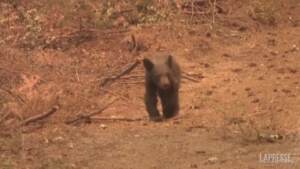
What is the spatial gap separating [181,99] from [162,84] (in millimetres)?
1270

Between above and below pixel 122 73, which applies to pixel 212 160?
above

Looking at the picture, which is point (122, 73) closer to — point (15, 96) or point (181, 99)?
point (181, 99)

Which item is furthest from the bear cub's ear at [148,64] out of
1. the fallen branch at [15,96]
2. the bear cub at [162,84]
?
the fallen branch at [15,96]

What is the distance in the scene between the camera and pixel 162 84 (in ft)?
30.0

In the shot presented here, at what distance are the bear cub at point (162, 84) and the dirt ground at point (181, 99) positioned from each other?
168mm

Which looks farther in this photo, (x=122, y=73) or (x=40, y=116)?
(x=122, y=73)

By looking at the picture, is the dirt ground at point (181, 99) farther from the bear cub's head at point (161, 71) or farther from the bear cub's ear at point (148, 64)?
the bear cub's ear at point (148, 64)

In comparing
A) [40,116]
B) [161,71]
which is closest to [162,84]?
[161,71]

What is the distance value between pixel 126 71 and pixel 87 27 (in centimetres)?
224

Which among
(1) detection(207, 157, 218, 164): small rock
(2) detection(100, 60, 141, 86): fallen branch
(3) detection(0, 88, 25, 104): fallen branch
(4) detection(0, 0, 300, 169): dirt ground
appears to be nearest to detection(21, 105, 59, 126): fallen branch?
(4) detection(0, 0, 300, 169): dirt ground

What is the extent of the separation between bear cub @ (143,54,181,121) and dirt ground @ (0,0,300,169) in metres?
0.17

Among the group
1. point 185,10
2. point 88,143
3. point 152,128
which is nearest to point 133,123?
point 152,128

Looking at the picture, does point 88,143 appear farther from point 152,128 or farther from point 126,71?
point 126,71

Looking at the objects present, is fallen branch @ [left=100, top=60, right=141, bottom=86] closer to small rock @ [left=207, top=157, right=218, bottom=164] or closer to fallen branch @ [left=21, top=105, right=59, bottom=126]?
fallen branch @ [left=21, top=105, right=59, bottom=126]
